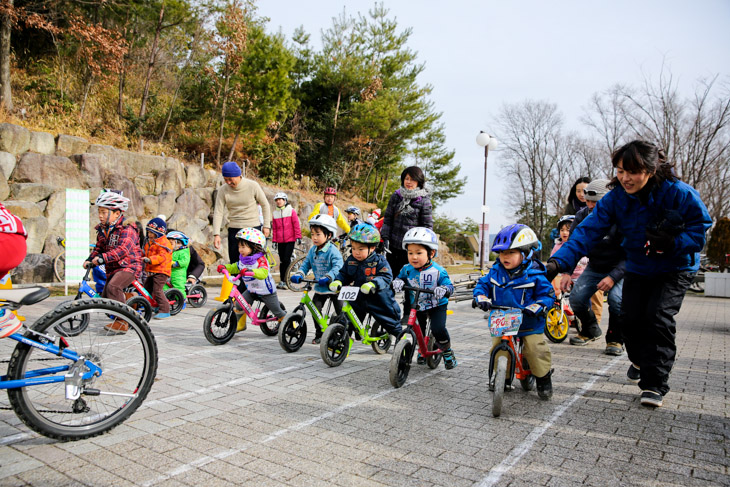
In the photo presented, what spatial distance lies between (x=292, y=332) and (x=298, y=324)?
0.12 metres

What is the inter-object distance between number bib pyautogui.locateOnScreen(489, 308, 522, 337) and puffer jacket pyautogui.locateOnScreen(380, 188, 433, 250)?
334 centimetres

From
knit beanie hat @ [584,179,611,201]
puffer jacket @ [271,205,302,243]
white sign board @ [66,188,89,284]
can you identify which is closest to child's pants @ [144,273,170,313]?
white sign board @ [66,188,89,284]

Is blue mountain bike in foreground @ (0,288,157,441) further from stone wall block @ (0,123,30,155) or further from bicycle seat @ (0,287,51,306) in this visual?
stone wall block @ (0,123,30,155)

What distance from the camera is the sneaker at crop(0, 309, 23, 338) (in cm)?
293

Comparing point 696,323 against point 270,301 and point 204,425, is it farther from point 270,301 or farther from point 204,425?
point 204,425

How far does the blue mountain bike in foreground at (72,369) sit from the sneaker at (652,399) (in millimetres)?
3834

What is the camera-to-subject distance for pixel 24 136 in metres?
13.7

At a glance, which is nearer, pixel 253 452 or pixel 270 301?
pixel 253 452

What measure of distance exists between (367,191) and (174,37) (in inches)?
655

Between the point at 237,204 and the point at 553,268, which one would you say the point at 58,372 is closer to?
the point at 553,268

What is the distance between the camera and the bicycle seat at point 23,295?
2.93 meters

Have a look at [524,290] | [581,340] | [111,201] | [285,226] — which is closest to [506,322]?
[524,290]

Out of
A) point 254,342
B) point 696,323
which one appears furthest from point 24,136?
point 696,323

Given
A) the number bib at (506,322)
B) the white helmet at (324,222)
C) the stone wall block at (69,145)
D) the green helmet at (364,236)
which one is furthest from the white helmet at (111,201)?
the stone wall block at (69,145)
